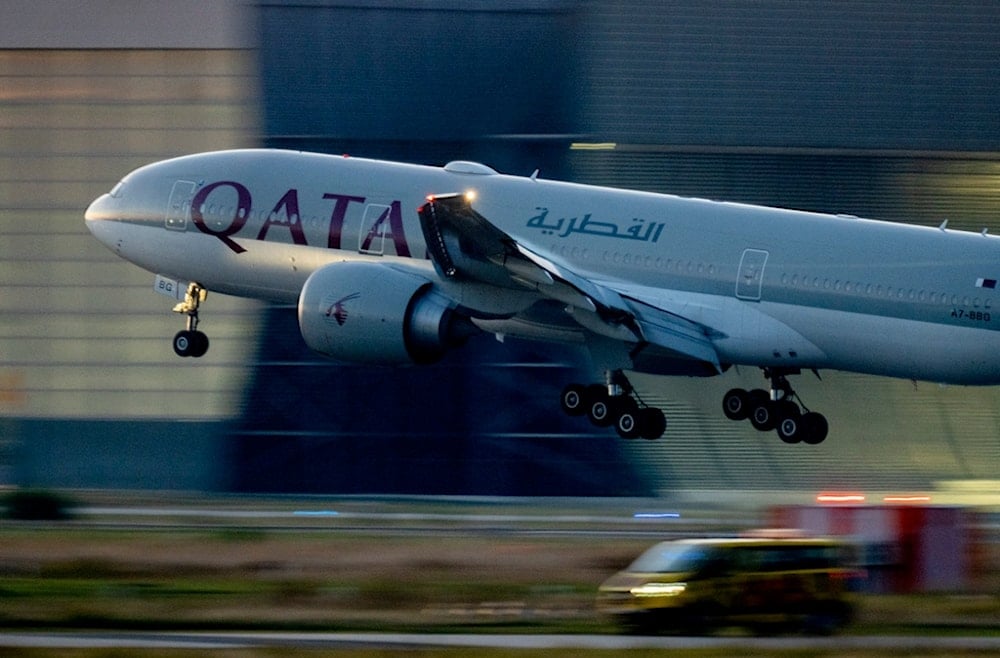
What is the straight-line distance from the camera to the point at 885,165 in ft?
158

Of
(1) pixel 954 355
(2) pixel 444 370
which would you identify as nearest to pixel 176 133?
(2) pixel 444 370

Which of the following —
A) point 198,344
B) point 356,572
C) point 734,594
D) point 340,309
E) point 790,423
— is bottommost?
point 356,572

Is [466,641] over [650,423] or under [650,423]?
under

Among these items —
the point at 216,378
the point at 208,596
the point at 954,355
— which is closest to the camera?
the point at 208,596

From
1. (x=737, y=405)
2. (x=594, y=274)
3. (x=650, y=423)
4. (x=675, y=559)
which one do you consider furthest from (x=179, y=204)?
(x=675, y=559)

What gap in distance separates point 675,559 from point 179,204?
20.4 m

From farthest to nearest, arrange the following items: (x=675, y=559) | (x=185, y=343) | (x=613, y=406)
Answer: (x=185, y=343) → (x=613, y=406) → (x=675, y=559)

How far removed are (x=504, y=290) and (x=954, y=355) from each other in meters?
9.11

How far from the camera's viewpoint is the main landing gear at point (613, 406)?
120 ft

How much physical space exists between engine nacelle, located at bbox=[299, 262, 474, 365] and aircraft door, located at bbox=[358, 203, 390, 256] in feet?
7.19

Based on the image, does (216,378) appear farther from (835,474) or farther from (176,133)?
(835,474)

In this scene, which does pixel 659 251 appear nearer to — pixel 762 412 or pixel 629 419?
pixel 629 419

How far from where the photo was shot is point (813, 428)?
37656mm

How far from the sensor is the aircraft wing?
3319cm
